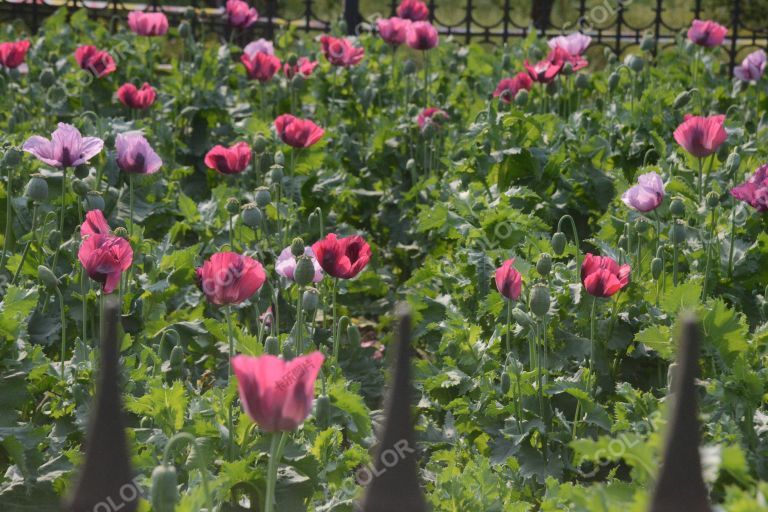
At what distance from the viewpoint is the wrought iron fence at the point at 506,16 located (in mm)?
6875

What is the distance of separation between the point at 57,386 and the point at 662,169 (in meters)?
1.96

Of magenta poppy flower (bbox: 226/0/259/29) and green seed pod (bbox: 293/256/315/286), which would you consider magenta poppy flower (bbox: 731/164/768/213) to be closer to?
green seed pod (bbox: 293/256/315/286)

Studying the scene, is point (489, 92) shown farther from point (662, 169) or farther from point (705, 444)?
point (705, 444)

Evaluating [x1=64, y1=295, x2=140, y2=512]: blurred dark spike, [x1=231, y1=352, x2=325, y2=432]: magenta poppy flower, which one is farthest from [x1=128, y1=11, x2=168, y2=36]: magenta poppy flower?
[x1=64, y1=295, x2=140, y2=512]: blurred dark spike

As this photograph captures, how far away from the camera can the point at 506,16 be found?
6.86 m

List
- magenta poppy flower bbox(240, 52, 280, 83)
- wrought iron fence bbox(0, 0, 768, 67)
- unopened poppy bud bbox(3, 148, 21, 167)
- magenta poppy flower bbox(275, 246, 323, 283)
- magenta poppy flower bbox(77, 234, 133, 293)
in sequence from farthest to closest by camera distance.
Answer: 1. wrought iron fence bbox(0, 0, 768, 67)
2. magenta poppy flower bbox(240, 52, 280, 83)
3. unopened poppy bud bbox(3, 148, 21, 167)
4. magenta poppy flower bbox(275, 246, 323, 283)
5. magenta poppy flower bbox(77, 234, 133, 293)

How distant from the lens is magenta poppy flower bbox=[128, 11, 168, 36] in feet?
16.4

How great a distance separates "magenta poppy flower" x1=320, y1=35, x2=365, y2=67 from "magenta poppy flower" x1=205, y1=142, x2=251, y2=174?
5.44 feet

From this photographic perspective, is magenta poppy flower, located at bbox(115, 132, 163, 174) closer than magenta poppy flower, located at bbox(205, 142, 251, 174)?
Yes

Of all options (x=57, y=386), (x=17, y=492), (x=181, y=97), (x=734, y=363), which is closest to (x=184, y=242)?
(x=181, y=97)

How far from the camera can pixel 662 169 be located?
3.62 metres

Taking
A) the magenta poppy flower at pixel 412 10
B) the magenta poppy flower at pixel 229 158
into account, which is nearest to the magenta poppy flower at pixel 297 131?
the magenta poppy flower at pixel 229 158

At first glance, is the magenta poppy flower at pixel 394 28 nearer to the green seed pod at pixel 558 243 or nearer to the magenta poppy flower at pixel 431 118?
the magenta poppy flower at pixel 431 118

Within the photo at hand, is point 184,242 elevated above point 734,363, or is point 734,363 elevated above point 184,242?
point 734,363
